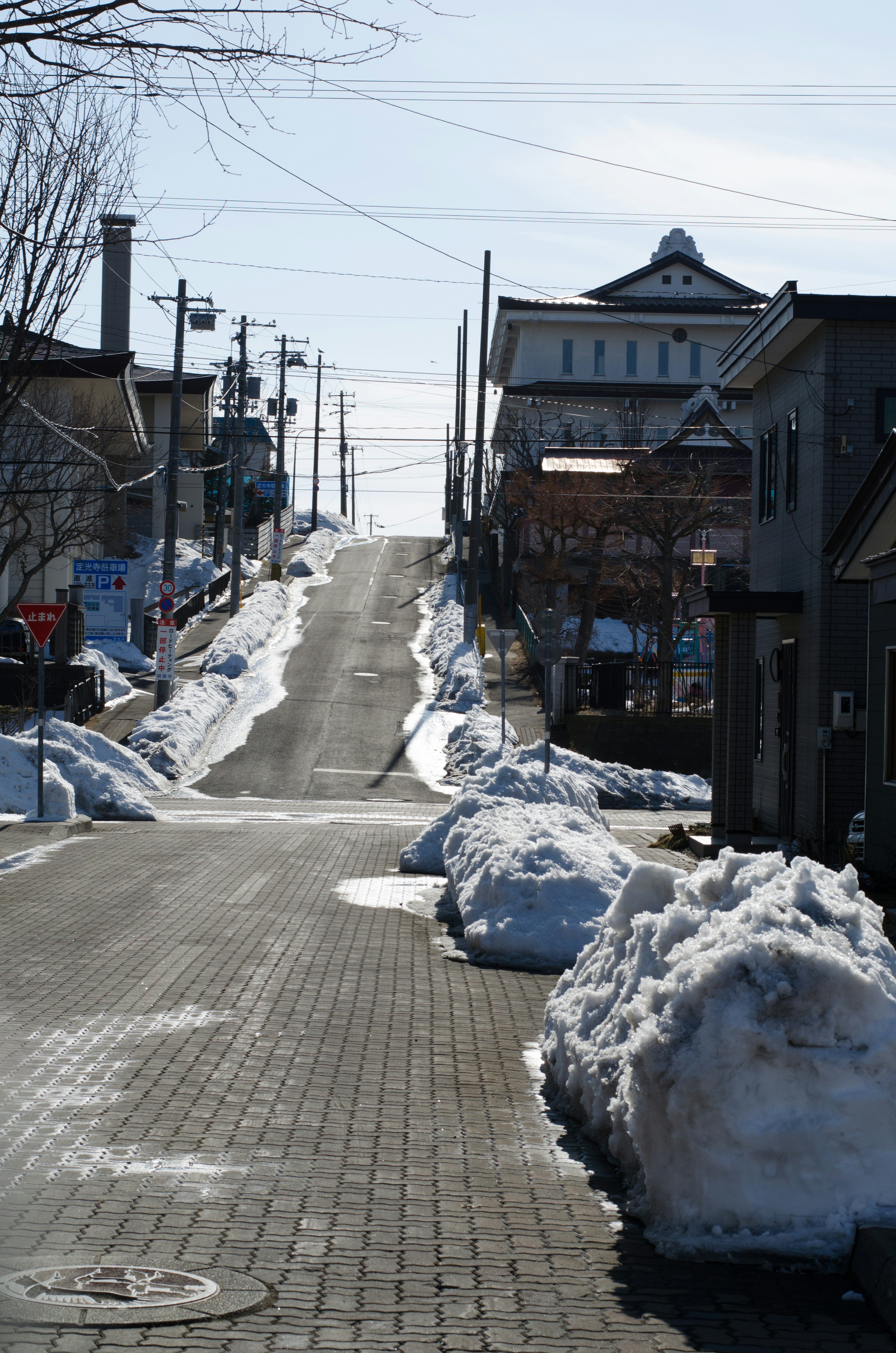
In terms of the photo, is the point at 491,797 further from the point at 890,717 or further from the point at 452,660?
the point at 452,660

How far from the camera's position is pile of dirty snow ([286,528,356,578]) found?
6681cm

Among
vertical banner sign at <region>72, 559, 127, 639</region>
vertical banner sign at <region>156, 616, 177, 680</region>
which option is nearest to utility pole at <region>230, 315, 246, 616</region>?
vertical banner sign at <region>72, 559, 127, 639</region>

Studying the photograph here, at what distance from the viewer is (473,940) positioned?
10.2 m

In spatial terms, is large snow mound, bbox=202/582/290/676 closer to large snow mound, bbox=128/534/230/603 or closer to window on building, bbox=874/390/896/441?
large snow mound, bbox=128/534/230/603

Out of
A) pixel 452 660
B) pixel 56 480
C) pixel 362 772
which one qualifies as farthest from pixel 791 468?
pixel 452 660

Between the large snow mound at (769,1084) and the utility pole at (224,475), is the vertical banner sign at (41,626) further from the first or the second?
the utility pole at (224,475)

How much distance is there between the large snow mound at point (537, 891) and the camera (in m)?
9.98

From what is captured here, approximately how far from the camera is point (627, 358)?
220 ft

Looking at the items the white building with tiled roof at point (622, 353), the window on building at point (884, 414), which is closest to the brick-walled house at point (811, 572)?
the window on building at point (884, 414)

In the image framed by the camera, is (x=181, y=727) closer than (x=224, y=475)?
Yes

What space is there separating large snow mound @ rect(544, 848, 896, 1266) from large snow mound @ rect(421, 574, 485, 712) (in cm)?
3189

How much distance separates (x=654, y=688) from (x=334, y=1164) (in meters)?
28.2

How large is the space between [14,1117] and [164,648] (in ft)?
94.6

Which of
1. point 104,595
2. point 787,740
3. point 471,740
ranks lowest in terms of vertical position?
point 471,740
